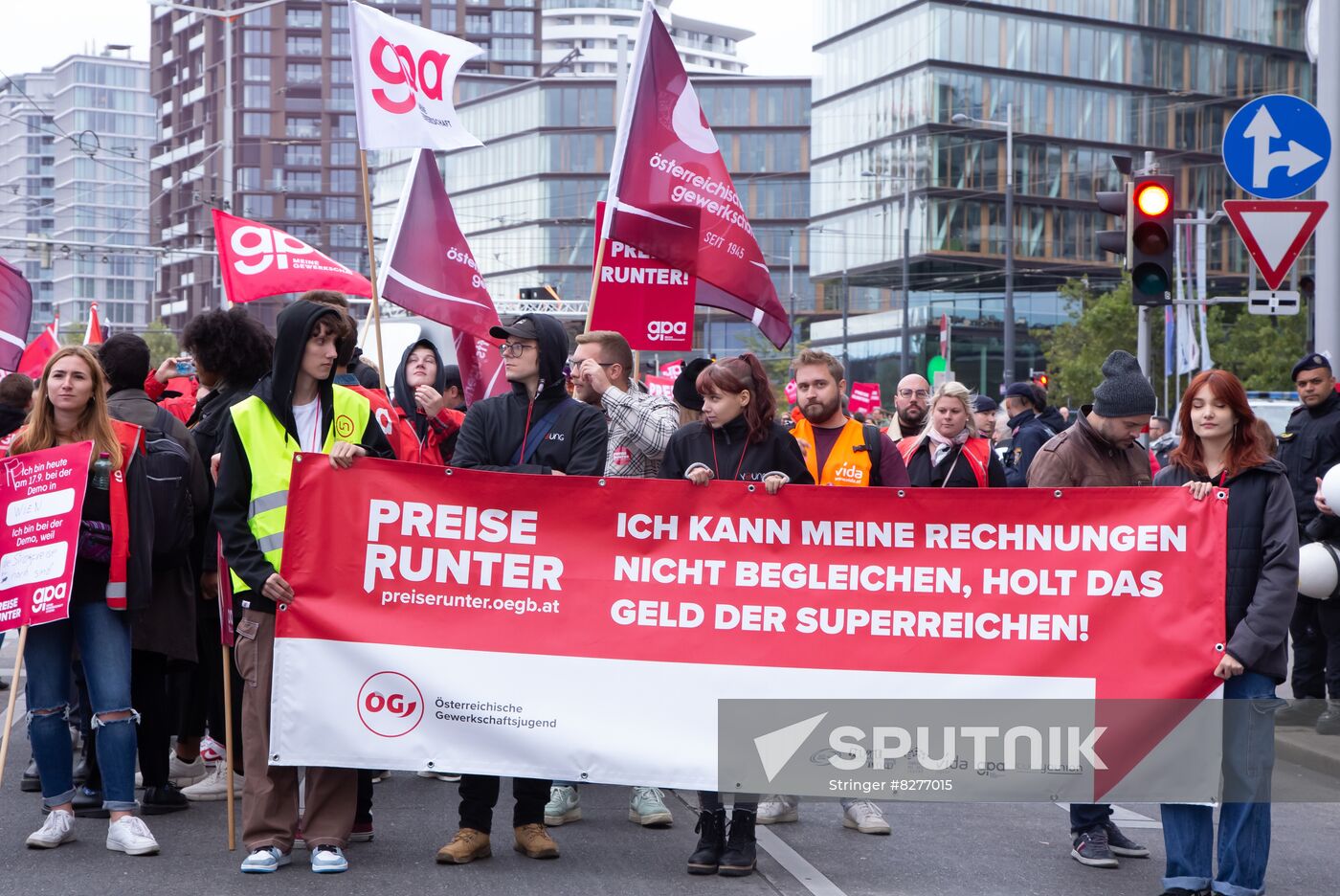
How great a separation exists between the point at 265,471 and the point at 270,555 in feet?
1.01

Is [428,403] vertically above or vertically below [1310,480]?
above

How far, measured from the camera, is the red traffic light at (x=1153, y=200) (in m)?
10.9

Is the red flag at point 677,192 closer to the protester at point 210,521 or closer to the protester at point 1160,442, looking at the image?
the protester at point 210,521

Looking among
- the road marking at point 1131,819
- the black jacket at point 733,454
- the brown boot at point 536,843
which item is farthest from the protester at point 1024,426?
the brown boot at point 536,843

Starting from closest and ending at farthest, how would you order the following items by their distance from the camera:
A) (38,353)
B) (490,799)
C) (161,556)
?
(490,799)
(161,556)
(38,353)

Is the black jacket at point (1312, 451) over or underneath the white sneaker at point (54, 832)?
over

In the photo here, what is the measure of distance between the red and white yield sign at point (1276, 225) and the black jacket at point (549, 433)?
5653 mm

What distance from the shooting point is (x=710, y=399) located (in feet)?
21.6

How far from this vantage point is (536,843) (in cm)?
638

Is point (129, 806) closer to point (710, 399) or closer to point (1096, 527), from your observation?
point (710, 399)

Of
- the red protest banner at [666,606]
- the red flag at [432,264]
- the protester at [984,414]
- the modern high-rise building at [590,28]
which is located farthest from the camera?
the modern high-rise building at [590,28]

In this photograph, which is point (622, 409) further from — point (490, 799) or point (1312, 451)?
point (1312, 451)

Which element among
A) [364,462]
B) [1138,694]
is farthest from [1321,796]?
[364,462]

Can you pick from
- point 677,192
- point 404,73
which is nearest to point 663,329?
point 677,192
